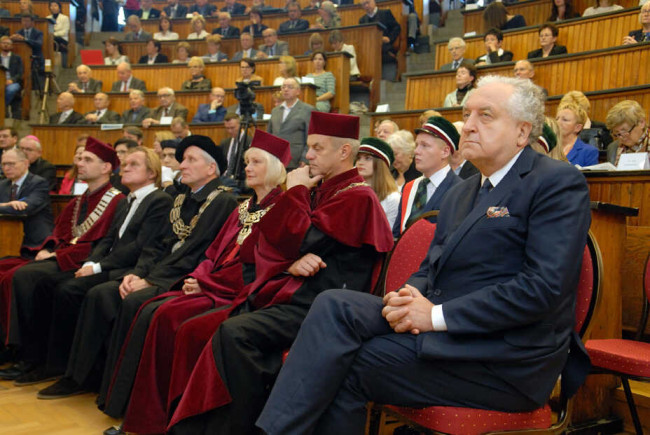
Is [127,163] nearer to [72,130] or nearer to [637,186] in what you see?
[637,186]

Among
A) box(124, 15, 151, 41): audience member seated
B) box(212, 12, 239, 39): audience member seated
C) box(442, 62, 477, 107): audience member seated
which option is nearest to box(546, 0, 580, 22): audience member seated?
box(442, 62, 477, 107): audience member seated

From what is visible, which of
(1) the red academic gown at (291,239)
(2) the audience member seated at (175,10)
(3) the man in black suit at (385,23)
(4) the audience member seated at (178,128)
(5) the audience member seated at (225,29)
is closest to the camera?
(1) the red academic gown at (291,239)

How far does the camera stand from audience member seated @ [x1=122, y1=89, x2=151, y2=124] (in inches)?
308

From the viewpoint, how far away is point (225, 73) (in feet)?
28.0

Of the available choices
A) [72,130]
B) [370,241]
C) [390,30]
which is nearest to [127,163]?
[370,241]

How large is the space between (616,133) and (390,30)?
5.32 meters

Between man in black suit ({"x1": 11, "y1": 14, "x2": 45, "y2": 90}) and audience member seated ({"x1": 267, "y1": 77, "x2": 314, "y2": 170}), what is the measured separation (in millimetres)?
4820

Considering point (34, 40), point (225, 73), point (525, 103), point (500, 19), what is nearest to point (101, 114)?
point (225, 73)

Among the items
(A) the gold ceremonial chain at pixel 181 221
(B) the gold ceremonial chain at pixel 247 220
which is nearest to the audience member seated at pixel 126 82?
(A) the gold ceremonial chain at pixel 181 221

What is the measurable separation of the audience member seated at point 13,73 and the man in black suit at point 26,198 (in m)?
4.91

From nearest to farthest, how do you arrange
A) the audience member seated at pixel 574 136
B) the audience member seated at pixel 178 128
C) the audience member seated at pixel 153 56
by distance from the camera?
the audience member seated at pixel 574 136, the audience member seated at pixel 178 128, the audience member seated at pixel 153 56

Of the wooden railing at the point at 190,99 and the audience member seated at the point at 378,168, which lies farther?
the wooden railing at the point at 190,99

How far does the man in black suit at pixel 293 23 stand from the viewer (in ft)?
31.6

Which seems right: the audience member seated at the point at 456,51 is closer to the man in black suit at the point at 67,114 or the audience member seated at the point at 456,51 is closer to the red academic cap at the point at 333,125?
the red academic cap at the point at 333,125
